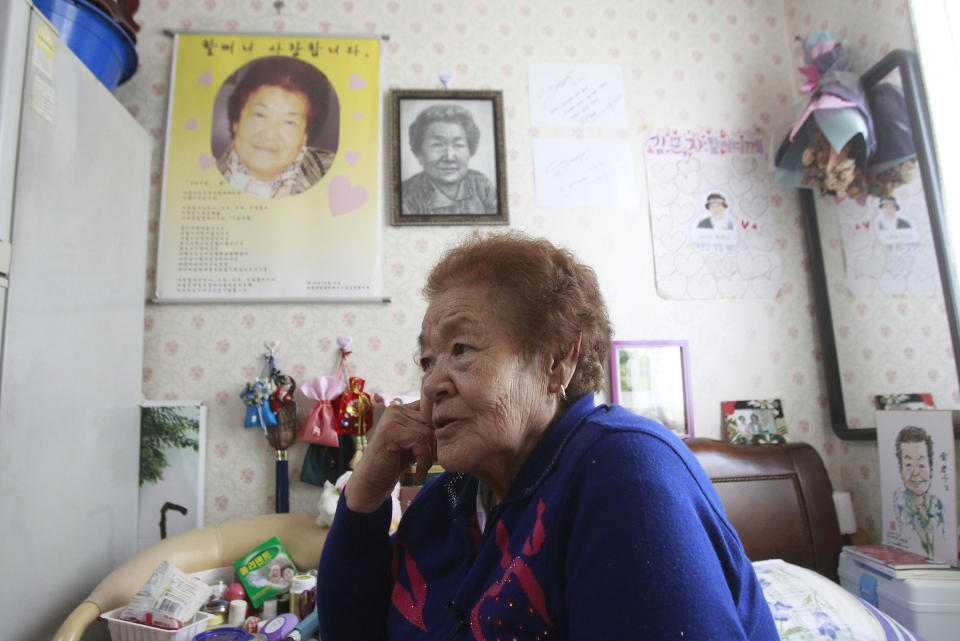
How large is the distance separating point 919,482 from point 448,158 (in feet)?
6.13

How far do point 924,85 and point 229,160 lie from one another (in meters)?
2.38

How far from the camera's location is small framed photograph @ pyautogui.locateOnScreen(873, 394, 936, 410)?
174 cm

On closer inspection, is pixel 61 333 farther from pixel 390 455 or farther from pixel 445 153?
pixel 445 153

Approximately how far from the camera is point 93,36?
1.68 m

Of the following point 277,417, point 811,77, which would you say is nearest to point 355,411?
point 277,417

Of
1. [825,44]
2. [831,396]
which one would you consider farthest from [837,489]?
[825,44]

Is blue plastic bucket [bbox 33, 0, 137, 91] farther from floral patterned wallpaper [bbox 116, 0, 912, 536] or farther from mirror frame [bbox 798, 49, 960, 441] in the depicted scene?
mirror frame [bbox 798, 49, 960, 441]

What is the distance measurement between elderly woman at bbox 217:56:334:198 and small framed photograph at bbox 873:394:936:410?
2.16m

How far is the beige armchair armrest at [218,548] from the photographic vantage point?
4.62ft

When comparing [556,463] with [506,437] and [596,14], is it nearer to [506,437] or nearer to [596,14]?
[506,437]

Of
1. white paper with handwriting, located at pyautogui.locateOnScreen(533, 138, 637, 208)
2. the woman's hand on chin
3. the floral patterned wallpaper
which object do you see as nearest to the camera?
the woman's hand on chin

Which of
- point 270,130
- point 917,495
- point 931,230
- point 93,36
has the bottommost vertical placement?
point 917,495

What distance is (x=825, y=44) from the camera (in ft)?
6.43

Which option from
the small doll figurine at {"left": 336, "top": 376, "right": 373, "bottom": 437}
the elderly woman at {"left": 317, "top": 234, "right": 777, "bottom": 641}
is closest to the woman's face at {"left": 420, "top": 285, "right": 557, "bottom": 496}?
the elderly woman at {"left": 317, "top": 234, "right": 777, "bottom": 641}
